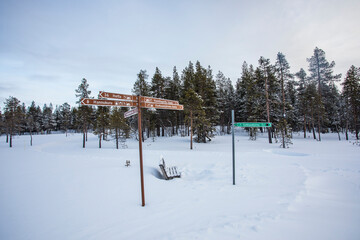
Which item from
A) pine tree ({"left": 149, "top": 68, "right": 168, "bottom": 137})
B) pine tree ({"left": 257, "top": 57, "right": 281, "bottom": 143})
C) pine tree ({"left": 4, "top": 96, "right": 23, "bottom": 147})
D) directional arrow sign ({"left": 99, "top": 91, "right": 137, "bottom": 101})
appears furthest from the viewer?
pine tree ({"left": 149, "top": 68, "right": 168, "bottom": 137})

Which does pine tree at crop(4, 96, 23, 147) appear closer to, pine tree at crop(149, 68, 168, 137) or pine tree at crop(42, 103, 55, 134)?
pine tree at crop(149, 68, 168, 137)

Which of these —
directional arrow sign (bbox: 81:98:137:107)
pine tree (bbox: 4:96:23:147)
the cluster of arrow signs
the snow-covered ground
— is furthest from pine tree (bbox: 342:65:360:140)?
pine tree (bbox: 4:96:23:147)

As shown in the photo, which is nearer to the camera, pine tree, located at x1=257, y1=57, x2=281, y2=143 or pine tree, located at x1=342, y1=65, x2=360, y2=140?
pine tree, located at x1=257, y1=57, x2=281, y2=143

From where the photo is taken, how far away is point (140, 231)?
12.0 ft

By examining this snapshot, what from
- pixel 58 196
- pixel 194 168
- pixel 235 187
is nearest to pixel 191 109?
pixel 194 168

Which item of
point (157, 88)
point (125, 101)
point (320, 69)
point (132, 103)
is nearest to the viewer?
point (125, 101)

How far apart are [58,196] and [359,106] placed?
1653 inches

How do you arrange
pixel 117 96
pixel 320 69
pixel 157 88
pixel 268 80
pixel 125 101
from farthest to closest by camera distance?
pixel 320 69 → pixel 157 88 → pixel 268 80 → pixel 125 101 → pixel 117 96

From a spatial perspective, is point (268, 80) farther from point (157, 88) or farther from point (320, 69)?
point (320, 69)

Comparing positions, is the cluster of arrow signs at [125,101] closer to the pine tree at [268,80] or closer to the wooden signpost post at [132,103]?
the wooden signpost post at [132,103]

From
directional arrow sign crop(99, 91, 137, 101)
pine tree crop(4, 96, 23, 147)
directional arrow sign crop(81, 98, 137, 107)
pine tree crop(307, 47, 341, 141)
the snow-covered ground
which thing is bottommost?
the snow-covered ground

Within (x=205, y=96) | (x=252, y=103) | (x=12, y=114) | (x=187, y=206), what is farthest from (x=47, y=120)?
(x=187, y=206)

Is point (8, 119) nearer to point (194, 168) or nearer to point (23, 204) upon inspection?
point (23, 204)

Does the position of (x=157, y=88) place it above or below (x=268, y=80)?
above
